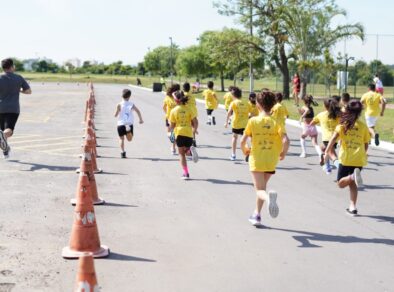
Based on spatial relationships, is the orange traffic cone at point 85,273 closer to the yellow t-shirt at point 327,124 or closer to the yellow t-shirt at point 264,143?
the yellow t-shirt at point 264,143

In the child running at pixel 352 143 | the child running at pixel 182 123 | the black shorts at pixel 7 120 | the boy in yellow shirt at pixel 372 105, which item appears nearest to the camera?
the child running at pixel 352 143

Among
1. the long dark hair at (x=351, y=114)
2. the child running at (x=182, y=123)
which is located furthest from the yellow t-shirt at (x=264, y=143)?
the child running at (x=182, y=123)

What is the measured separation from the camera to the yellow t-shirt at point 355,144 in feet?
26.5

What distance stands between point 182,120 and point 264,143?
12.5ft

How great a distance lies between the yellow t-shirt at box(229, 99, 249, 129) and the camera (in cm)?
1339

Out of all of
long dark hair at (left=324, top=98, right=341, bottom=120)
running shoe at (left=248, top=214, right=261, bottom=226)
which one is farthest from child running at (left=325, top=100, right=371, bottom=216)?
long dark hair at (left=324, top=98, right=341, bottom=120)

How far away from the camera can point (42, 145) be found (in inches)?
601

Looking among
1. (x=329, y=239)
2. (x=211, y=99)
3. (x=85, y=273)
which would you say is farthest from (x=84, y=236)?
(x=211, y=99)

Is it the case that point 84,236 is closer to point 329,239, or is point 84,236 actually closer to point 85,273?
point 85,273

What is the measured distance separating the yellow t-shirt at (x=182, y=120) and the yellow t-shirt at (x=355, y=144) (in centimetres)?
358

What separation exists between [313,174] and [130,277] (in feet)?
22.8

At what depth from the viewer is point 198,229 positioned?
7301 millimetres

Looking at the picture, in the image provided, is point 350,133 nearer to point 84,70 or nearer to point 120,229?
point 120,229

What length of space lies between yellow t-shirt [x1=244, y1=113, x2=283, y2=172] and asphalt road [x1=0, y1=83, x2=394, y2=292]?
80 centimetres
